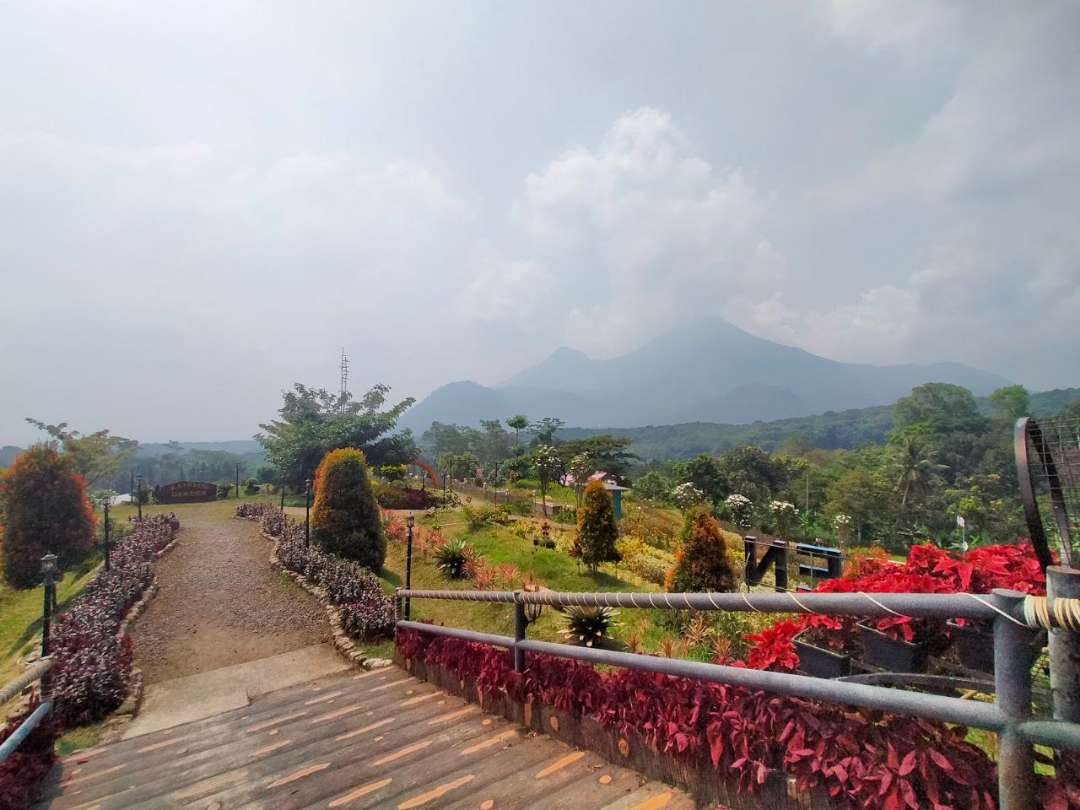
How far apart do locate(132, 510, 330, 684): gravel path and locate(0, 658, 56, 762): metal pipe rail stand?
3.98 metres

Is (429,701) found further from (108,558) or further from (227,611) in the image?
(108,558)

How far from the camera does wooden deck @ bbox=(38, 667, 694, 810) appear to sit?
7.61 feet

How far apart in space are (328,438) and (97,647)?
779 inches

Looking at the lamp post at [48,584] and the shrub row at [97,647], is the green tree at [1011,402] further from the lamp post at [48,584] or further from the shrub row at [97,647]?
the lamp post at [48,584]

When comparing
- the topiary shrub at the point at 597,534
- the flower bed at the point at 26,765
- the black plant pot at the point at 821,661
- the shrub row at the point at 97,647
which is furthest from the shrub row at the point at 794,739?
the topiary shrub at the point at 597,534

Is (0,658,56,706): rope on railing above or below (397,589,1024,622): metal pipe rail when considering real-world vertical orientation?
below

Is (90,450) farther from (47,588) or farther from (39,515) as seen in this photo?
(47,588)

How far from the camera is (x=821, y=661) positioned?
1977mm

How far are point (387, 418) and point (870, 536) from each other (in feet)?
92.0

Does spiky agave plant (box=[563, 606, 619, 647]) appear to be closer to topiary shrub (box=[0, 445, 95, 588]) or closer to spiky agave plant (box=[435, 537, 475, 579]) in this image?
spiky agave plant (box=[435, 537, 475, 579])

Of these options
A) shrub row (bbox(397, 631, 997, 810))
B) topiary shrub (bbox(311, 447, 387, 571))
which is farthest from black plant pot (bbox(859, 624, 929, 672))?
topiary shrub (bbox(311, 447, 387, 571))

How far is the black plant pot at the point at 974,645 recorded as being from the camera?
1782 mm

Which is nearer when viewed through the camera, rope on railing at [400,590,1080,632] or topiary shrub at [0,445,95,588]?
rope on railing at [400,590,1080,632]

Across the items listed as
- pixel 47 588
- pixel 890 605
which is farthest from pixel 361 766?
pixel 47 588
